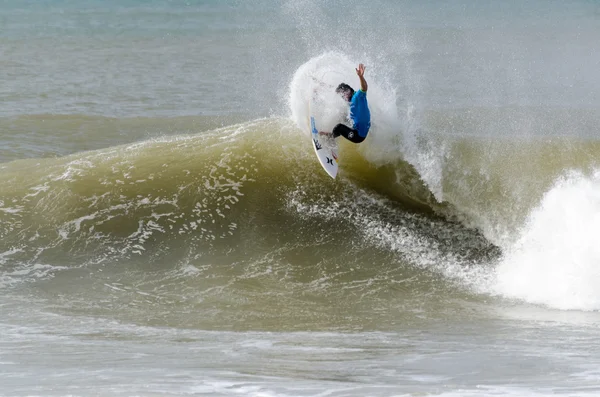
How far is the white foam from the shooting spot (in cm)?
812

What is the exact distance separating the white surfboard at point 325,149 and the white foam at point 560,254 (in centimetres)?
259

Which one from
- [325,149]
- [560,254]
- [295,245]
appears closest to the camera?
[560,254]

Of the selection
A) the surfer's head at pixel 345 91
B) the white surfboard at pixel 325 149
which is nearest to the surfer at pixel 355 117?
the surfer's head at pixel 345 91

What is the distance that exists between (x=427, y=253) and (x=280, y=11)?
26.2 metres

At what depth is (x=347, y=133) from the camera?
10.4 m

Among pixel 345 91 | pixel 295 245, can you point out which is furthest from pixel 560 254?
pixel 345 91

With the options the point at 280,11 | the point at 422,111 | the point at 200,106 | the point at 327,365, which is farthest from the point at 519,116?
the point at 280,11

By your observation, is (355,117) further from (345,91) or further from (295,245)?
(295,245)

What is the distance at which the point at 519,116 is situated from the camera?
17.6 metres

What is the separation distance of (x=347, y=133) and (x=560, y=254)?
125 inches

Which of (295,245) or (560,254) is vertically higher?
(295,245)

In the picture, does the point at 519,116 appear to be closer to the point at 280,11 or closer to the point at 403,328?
the point at 403,328

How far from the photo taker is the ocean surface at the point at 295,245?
5.45 metres

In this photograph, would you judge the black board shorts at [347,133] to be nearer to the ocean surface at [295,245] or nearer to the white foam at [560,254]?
the ocean surface at [295,245]
